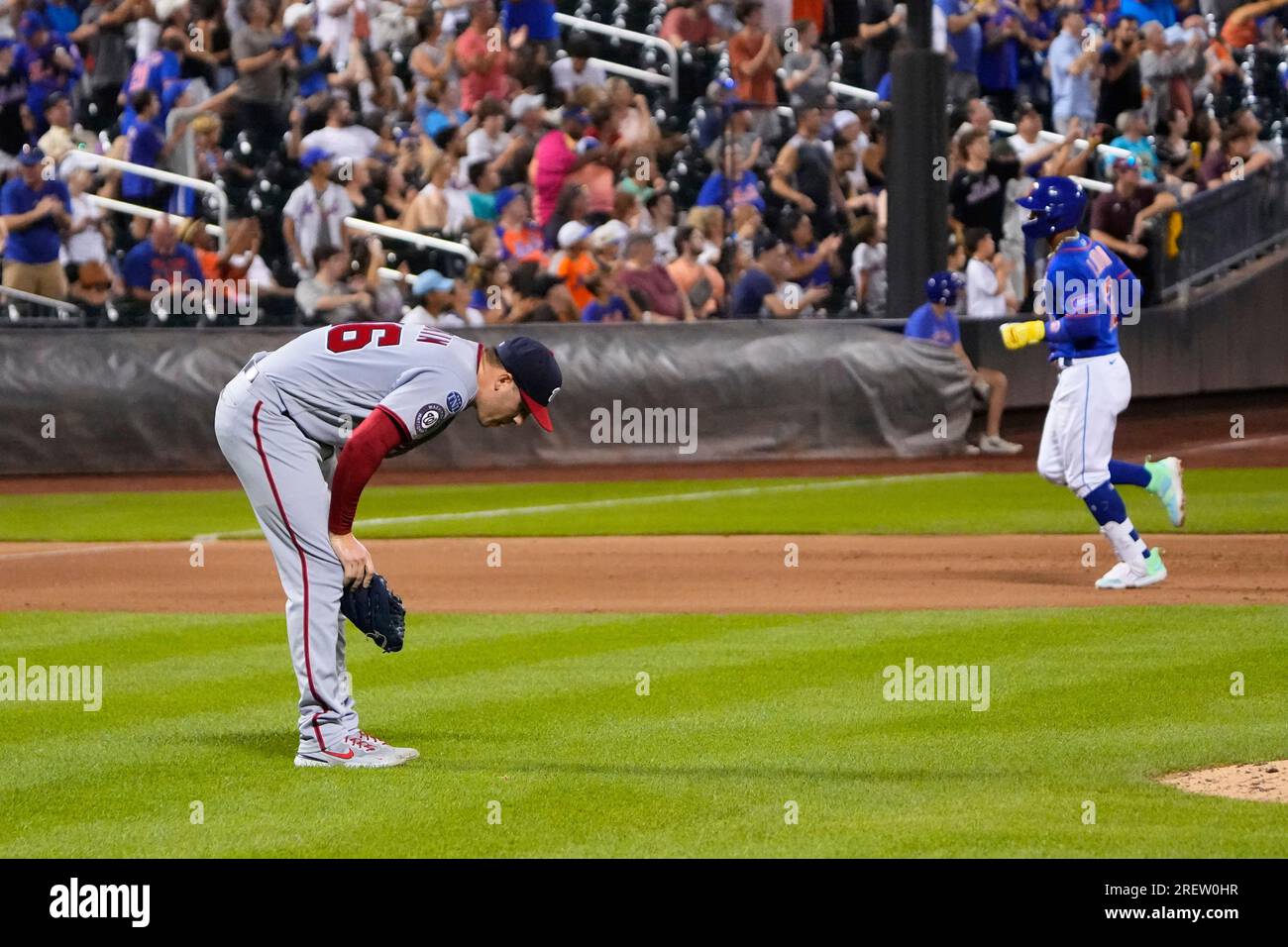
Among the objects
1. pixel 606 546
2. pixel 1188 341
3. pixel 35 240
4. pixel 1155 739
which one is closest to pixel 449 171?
pixel 35 240

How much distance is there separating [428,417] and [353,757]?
138cm

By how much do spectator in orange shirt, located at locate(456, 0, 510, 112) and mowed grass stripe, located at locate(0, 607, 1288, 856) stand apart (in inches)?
442

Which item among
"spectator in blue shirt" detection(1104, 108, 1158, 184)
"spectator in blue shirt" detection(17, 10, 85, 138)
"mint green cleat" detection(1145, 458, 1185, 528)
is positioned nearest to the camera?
"mint green cleat" detection(1145, 458, 1185, 528)

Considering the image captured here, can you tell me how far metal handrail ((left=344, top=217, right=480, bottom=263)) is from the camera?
19.4m

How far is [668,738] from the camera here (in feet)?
25.4

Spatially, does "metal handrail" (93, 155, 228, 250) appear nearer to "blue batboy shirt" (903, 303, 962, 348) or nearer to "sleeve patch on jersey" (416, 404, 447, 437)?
"blue batboy shirt" (903, 303, 962, 348)

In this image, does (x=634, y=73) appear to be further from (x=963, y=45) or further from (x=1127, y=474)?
(x=1127, y=474)

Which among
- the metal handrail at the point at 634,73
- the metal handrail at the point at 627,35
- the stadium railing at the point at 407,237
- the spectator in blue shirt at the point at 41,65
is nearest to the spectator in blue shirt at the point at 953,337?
the stadium railing at the point at 407,237

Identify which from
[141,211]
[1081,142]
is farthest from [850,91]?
[141,211]

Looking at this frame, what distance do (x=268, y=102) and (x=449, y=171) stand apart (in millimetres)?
2323

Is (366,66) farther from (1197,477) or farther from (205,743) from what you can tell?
(205,743)

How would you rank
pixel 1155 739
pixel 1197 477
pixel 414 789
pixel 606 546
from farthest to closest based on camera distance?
1. pixel 1197 477
2. pixel 606 546
3. pixel 1155 739
4. pixel 414 789

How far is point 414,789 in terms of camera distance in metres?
6.81

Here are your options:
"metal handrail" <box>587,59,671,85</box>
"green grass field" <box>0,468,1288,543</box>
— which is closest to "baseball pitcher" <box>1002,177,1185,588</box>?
"green grass field" <box>0,468,1288,543</box>
